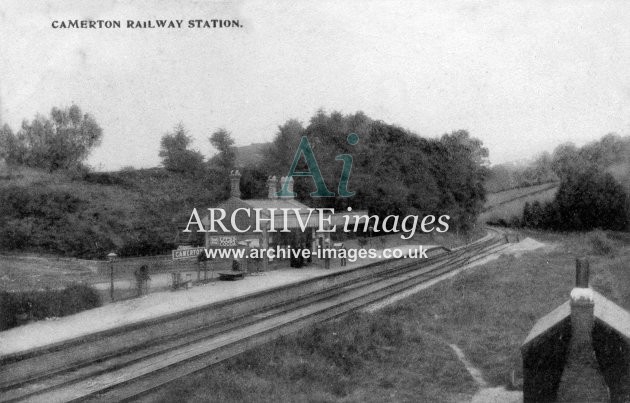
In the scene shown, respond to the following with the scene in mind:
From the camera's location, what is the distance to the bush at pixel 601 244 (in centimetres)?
2028

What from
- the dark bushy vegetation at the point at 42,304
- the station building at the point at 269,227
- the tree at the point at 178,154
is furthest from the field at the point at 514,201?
the tree at the point at 178,154

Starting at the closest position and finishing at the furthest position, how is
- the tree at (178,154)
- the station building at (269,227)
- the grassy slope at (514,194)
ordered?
the station building at (269,227)
the grassy slope at (514,194)
the tree at (178,154)

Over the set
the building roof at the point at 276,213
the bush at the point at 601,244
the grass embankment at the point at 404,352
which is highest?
the building roof at the point at 276,213

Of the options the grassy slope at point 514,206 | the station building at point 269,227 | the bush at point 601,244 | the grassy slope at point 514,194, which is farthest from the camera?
the grassy slope at point 514,194

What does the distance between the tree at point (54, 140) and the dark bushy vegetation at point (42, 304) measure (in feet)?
51.1

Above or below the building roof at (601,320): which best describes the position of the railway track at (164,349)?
below

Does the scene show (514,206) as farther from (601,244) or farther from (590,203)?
(590,203)

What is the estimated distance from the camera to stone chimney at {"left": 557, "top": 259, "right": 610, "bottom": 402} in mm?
6234

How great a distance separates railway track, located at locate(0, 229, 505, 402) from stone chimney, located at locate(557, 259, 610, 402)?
6624mm

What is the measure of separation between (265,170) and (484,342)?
2943 cm

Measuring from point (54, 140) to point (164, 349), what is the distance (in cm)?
2538

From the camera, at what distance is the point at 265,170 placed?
39188 millimetres

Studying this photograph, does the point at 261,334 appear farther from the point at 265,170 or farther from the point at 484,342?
the point at 265,170

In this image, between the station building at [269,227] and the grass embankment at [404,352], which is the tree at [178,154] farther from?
the grass embankment at [404,352]
